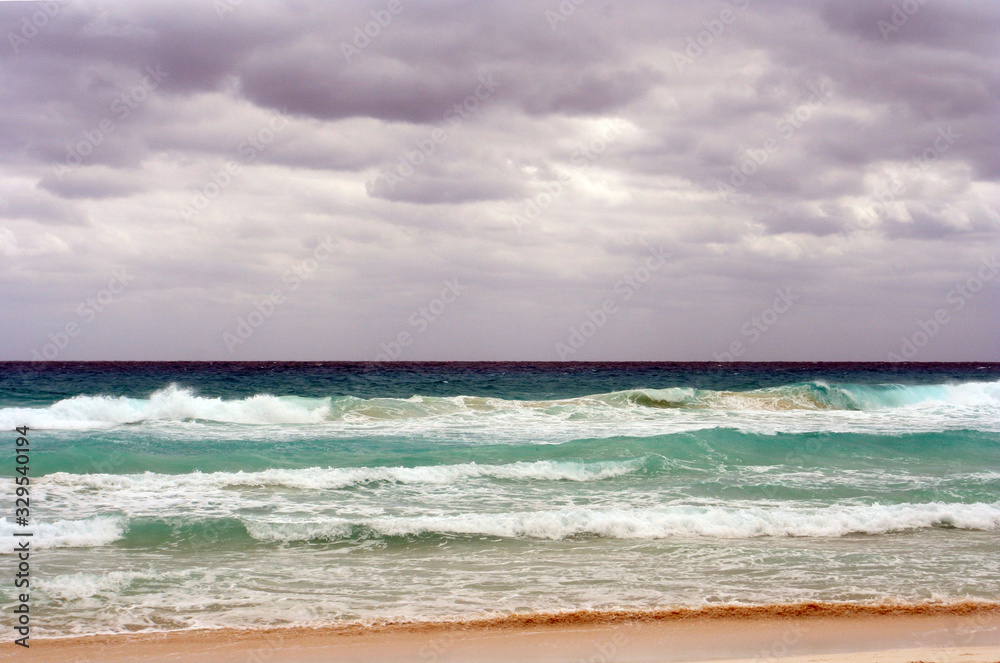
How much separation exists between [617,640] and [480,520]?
13.7 ft

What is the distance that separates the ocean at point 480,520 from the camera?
7441 mm

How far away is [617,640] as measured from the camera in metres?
6.29

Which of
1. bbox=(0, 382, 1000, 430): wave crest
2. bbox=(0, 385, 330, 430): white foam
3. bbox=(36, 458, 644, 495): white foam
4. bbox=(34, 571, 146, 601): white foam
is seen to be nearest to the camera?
bbox=(34, 571, 146, 601): white foam

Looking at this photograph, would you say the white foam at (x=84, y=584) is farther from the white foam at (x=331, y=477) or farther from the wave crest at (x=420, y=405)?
the wave crest at (x=420, y=405)

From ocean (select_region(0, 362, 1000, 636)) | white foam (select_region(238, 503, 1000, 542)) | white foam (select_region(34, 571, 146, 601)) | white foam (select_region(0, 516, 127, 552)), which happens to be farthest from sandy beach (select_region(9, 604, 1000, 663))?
white foam (select_region(0, 516, 127, 552))

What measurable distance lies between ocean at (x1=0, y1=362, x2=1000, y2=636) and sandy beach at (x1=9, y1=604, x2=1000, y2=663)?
0.37m

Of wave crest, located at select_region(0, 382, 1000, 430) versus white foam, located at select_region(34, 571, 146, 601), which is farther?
wave crest, located at select_region(0, 382, 1000, 430)

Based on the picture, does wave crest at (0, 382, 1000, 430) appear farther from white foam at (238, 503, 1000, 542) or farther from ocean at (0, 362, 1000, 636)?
white foam at (238, 503, 1000, 542)

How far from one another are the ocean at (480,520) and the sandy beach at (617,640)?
1.21 feet

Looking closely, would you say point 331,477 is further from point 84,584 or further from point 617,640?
point 617,640

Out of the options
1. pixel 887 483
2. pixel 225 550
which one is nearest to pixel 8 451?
pixel 225 550

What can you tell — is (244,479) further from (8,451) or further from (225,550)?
(8,451)

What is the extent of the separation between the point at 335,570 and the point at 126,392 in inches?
1620

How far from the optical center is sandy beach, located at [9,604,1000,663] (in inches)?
235
